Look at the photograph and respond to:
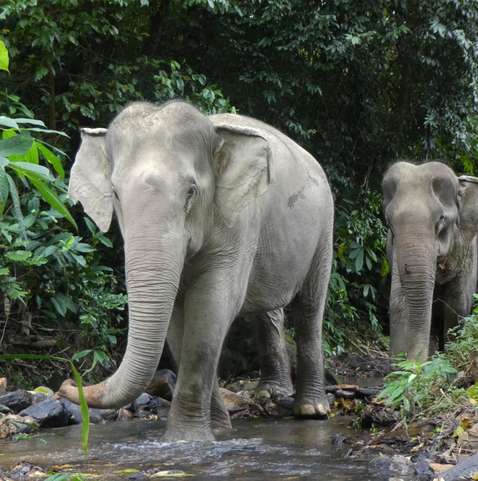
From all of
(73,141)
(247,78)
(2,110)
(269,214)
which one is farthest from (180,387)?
(247,78)

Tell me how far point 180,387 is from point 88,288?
10.1 ft

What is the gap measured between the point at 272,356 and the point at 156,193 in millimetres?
3646

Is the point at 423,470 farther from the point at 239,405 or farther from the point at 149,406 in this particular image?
the point at 149,406

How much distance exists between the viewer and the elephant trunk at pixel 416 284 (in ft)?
27.3

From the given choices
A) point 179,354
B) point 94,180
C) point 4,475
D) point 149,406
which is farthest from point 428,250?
point 4,475

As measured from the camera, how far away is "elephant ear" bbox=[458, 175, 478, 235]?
9.45 m

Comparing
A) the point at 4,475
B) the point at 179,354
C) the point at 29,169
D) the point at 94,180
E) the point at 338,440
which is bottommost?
the point at 4,475

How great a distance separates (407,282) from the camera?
8383 mm

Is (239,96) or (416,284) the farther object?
(239,96)

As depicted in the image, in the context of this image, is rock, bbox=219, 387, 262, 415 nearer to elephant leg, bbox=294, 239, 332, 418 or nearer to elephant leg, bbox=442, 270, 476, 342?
elephant leg, bbox=294, 239, 332, 418

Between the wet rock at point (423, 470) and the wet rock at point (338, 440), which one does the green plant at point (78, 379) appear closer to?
the wet rock at point (423, 470)

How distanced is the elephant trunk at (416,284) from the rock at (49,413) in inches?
107

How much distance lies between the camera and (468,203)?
9.48 meters

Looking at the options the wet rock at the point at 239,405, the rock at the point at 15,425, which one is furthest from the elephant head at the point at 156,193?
the wet rock at the point at 239,405
